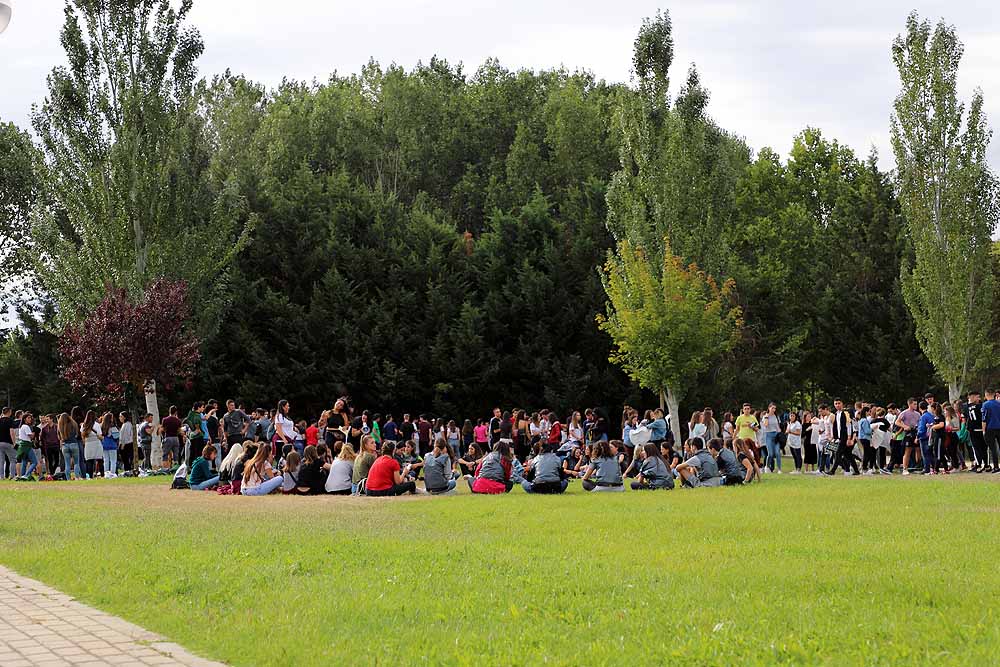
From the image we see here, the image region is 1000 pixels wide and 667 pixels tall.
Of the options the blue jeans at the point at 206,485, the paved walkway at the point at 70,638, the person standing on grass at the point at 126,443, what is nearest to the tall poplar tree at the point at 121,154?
the person standing on grass at the point at 126,443

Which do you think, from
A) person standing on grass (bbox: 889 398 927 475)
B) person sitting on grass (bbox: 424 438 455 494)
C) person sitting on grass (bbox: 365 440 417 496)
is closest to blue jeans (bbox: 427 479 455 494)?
person sitting on grass (bbox: 424 438 455 494)

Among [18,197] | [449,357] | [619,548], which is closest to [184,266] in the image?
[449,357]

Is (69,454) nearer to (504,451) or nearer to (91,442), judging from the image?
(91,442)

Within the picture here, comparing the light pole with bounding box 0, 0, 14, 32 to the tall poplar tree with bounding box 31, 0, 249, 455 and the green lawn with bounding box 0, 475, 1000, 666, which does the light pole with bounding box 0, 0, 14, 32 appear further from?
the tall poplar tree with bounding box 31, 0, 249, 455

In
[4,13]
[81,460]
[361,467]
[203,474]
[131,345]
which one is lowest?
[203,474]

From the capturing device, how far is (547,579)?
10258 millimetres

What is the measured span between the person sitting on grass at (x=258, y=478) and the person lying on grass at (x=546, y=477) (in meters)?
5.03

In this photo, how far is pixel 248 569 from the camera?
11109 mm

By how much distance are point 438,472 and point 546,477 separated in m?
Result: 2.15

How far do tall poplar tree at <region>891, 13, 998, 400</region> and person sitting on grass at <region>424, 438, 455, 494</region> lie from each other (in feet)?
87.4

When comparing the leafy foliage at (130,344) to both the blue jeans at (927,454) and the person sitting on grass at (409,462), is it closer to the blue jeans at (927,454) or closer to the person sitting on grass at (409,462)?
the person sitting on grass at (409,462)

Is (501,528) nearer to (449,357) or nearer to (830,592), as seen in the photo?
(830,592)

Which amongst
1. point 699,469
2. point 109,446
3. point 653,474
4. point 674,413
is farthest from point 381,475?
point 674,413

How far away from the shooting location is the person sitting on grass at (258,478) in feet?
77.5
